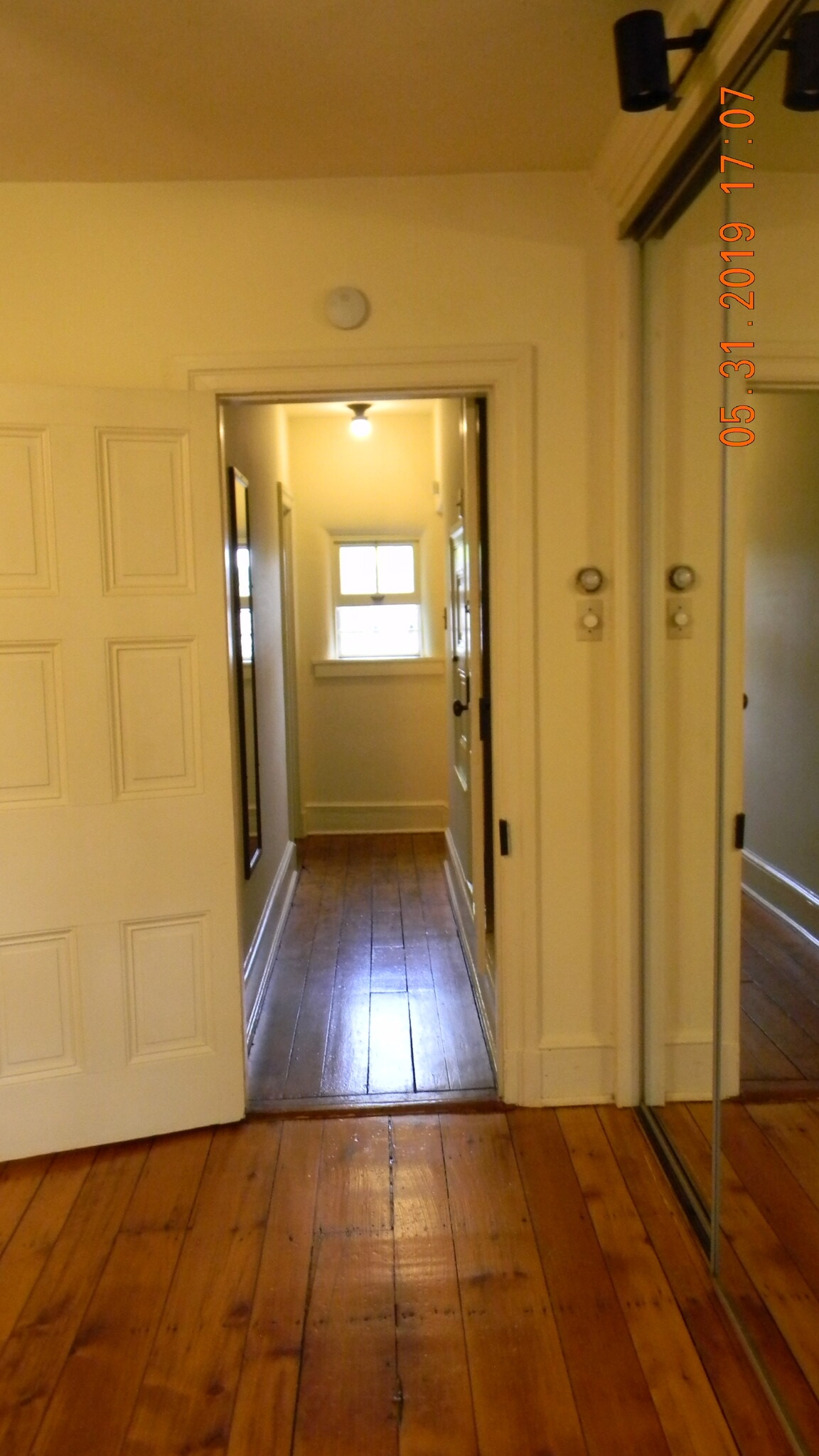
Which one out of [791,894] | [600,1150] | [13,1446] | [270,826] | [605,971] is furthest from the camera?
[270,826]

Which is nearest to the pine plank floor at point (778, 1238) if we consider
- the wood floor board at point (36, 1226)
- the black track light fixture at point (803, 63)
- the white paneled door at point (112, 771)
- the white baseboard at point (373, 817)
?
the white paneled door at point (112, 771)

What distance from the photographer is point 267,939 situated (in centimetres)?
383

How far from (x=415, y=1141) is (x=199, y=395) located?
2.03 metres

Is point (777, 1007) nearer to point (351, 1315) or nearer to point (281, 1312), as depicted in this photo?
point (351, 1315)

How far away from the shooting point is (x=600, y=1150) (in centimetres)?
246

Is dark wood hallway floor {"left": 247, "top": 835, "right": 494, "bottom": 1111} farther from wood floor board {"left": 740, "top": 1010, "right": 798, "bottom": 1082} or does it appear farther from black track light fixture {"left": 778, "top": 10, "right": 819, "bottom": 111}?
black track light fixture {"left": 778, "top": 10, "right": 819, "bottom": 111}

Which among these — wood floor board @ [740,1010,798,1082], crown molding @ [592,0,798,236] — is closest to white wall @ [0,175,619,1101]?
crown molding @ [592,0,798,236]

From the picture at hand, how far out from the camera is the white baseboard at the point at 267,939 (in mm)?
3279

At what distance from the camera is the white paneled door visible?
95.0 inches

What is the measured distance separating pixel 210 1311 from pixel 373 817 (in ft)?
13.9

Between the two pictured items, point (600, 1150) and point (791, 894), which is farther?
point (600, 1150)

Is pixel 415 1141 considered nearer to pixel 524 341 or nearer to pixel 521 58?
pixel 524 341

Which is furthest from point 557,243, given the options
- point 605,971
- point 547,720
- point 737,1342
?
point 737,1342

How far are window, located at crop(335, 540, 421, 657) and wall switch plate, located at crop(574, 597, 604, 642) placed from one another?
11.9 ft
